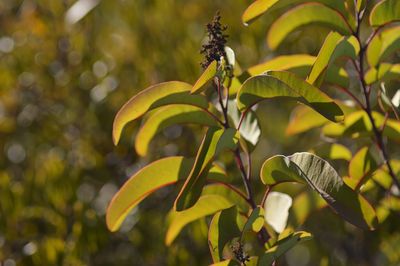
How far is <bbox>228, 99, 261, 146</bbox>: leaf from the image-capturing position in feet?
4.40

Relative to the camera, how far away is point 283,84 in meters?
1.12

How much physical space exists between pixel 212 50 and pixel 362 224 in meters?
0.32

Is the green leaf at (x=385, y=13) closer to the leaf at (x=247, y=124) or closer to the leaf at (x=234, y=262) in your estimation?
the leaf at (x=247, y=124)

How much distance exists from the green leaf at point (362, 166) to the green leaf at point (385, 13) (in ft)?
0.85

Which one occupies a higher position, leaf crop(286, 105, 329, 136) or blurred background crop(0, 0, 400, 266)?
blurred background crop(0, 0, 400, 266)

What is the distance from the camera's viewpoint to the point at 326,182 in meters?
1.11

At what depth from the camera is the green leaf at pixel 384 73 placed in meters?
1.39

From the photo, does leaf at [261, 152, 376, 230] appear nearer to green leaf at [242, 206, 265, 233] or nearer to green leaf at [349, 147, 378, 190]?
green leaf at [242, 206, 265, 233]

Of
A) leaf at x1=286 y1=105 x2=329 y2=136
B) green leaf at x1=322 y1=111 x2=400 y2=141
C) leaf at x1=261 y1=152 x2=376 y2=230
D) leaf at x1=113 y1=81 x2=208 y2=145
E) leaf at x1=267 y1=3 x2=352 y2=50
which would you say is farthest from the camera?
leaf at x1=286 y1=105 x2=329 y2=136

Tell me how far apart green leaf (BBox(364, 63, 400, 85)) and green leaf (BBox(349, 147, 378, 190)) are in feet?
0.44

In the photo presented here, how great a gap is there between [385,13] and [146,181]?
46 cm

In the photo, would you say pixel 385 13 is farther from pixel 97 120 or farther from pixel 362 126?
pixel 97 120

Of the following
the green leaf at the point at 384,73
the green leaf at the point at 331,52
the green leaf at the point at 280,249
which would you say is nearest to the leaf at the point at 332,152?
the green leaf at the point at 384,73

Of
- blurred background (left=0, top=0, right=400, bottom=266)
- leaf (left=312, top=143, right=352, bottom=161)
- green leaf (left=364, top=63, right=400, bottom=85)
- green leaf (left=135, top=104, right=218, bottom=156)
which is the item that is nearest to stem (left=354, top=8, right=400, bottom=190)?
green leaf (left=364, top=63, right=400, bottom=85)
